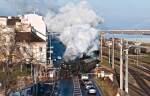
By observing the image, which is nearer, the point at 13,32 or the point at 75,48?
the point at 13,32

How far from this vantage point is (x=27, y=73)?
7938cm

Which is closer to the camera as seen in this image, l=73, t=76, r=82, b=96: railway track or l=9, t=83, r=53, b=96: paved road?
l=9, t=83, r=53, b=96: paved road

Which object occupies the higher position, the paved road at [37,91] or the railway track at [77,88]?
the paved road at [37,91]

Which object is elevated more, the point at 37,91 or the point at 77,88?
the point at 37,91

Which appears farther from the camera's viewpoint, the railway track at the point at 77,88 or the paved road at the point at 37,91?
the railway track at the point at 77,88

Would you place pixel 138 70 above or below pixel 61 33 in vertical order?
below

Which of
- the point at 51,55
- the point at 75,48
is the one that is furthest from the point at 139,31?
the point at 51,55

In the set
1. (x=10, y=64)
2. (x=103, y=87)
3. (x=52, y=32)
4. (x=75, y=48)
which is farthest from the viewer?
(x=52, y=32)

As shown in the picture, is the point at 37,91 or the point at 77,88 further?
the point at 77,88

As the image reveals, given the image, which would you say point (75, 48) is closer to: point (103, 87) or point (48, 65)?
point (48, 65)

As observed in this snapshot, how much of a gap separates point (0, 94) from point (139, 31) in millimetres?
51304

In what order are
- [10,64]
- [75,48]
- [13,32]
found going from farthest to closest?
[75,48] → [13,32] → [10,64]

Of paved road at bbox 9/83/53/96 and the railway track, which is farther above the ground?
paved road at bbox 9/83/53/96

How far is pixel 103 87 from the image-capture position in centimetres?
7894
